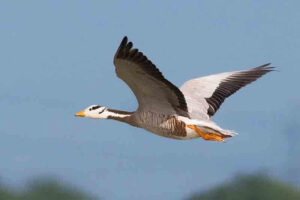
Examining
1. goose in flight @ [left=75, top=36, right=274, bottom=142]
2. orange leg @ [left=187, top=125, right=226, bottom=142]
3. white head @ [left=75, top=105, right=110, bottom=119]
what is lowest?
orange leg @ [left=187, top=125, right=226, bottom=142]

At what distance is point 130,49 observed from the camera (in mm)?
12922

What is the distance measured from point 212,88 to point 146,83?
292 cm

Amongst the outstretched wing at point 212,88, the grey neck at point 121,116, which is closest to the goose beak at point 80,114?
the grey neck at point 121,116

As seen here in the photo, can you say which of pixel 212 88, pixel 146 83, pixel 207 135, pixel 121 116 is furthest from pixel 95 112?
pixel 212 88

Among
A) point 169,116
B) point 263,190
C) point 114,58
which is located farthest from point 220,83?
point 263,190

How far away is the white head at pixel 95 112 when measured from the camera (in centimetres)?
1493

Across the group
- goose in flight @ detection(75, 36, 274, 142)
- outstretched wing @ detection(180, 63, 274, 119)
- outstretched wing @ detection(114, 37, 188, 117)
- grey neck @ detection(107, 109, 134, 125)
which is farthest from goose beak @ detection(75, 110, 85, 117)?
outstretched wing @ detection(180, 63, 274, 119)

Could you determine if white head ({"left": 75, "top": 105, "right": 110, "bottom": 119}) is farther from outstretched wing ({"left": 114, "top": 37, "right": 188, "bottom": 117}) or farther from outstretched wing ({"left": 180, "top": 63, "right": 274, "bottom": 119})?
outstretched wing ({"left": 180, "top": 63, "right": 274, "bottom": 119})

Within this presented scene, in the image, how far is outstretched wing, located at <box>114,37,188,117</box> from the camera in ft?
42.6

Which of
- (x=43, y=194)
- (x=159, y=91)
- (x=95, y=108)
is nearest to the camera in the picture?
(x=159, y=91)

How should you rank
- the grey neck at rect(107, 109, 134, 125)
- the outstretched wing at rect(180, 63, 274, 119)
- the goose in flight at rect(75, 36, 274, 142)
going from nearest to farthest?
the goose in flight at rect(75, 36, 274, 142) → the grey neck at rect(107, 109, 134, 125) → the outstretched wing at rect(180, 63, 274, 119)

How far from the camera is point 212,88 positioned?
16.4 metres

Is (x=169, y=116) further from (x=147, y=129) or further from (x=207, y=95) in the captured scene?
(x=207, y=95)

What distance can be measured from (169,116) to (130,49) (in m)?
1.77
